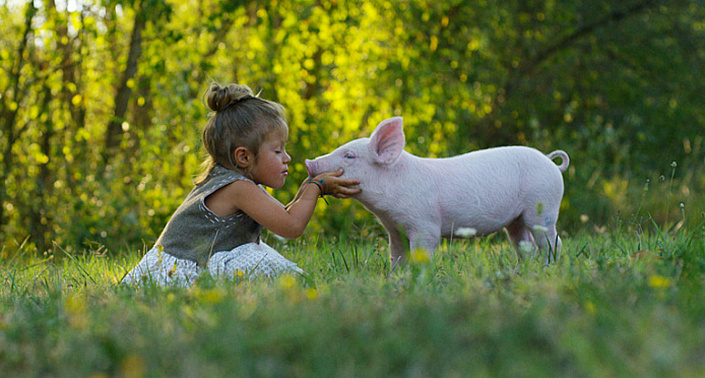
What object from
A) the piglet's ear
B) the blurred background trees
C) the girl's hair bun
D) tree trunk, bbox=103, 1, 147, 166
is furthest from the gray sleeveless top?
tree trunk, bbox=103, 1, 147, 166

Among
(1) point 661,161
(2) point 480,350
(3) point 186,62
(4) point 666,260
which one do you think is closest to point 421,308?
(2) point 480,350

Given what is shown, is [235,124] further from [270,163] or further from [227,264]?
[227,264]

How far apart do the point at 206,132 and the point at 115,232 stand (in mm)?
2890

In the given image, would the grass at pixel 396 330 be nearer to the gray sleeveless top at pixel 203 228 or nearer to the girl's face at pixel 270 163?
the gray sleeveless top at pixel 203 228

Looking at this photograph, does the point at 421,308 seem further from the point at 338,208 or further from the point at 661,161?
the point at 661,161

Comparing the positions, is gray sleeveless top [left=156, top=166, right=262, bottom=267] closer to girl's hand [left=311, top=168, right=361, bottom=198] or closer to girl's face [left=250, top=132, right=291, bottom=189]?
girl's face [left=250, top=132, right=291, bottom=189]

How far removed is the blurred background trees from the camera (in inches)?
254

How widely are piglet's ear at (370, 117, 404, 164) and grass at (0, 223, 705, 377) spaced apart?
1.03 m

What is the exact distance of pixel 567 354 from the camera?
1.67 m

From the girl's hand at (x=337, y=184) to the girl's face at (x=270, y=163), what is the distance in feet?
1.21

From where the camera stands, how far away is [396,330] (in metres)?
1.85

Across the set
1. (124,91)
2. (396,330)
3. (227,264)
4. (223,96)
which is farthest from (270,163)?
(124,91)

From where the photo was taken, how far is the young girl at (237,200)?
3.55 metres

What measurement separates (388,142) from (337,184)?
0.36m
